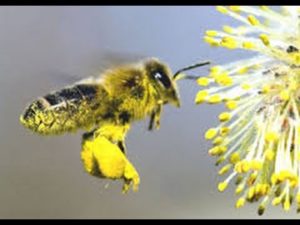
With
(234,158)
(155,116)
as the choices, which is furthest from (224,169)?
(155,116)

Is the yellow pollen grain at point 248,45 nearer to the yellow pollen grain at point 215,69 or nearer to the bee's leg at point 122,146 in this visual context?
the yellow pollen grain at point 215,69

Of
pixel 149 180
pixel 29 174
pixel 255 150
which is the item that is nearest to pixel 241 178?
pixel 255 150

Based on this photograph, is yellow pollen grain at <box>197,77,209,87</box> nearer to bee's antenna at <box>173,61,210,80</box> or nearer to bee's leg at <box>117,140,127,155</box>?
bee's antenna at <box>173,61,210,80</box>

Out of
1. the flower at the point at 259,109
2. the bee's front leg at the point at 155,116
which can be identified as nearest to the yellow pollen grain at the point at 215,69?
the flower at the point at 259,109

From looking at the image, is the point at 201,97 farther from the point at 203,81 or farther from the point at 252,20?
the point at 252,20

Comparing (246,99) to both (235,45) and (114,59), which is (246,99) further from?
(114,59)

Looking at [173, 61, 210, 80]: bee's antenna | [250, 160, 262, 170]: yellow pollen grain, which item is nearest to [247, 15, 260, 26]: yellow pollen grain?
[173, 61, 210, 80]: bee's antenna

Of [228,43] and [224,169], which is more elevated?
[228,43]

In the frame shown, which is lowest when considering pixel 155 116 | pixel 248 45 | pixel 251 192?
pixel 251 192
